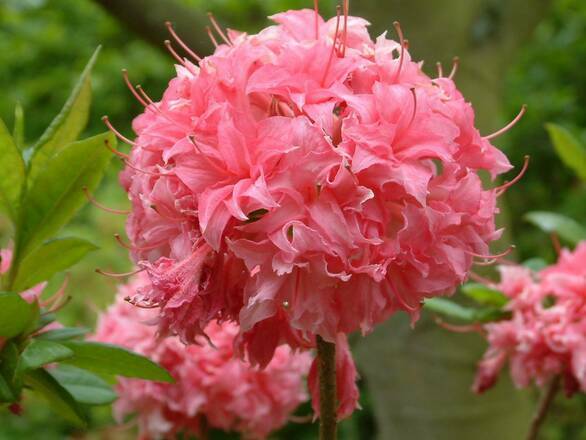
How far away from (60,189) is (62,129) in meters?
0.07

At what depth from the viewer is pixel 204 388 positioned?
0.96 metres

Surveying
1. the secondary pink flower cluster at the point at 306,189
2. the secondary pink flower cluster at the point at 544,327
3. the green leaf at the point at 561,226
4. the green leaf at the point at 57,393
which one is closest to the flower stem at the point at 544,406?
the secondary pink flower cluster at the point at 544,327

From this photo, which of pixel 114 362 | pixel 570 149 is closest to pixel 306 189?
pixel 114 362

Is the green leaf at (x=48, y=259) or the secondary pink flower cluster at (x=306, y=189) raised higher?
the secondary pink flower cluster at (x=306, y=189)

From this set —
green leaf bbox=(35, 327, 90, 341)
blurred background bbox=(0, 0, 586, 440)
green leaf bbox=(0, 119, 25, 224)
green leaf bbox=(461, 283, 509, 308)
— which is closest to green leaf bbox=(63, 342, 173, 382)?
green leaf bbox=(35, 327, 90, 341)

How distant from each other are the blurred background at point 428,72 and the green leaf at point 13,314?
0.53 m

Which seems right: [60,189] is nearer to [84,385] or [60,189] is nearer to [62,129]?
[62,129]

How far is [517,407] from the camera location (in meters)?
1.51

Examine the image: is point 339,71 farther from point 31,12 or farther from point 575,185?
point 31,12

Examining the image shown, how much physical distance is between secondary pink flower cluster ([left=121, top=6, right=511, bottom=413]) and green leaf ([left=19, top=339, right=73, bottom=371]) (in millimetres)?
86

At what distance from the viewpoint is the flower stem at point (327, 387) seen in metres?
0.64

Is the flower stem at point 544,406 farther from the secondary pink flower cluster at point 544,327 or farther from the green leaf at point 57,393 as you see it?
the green leaf at point 57,393

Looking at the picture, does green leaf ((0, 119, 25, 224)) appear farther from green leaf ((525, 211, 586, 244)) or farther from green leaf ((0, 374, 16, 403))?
green leaf ((525, 211, 586, 244))

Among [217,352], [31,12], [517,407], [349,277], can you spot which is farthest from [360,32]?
[31,12]
